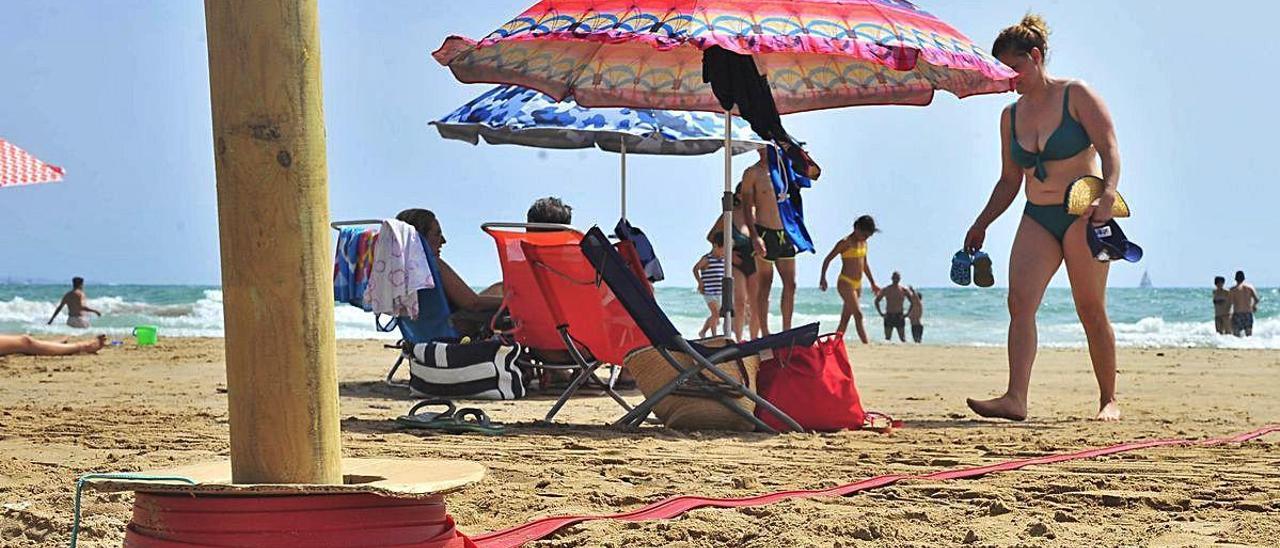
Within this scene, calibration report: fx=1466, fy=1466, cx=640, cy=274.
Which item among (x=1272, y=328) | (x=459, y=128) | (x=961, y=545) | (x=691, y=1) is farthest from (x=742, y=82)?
(x=1272, y=328)

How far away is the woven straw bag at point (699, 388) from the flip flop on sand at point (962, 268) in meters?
1.36

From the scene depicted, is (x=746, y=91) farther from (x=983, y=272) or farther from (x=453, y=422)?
(x=453, y=422)

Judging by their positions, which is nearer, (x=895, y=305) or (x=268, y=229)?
(x=268, y=229)

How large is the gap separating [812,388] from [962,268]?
4.40 feet

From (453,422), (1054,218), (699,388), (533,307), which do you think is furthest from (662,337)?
(1054,218)

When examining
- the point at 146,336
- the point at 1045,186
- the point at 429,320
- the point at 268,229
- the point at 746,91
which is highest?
the point at 746,91

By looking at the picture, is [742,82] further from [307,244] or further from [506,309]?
[307,244]

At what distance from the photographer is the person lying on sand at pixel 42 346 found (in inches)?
199

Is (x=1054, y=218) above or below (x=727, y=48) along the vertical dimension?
below

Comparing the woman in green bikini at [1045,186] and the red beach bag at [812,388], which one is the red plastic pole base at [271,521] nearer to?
the red beach bag at [812,388]

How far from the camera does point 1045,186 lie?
21.4ft

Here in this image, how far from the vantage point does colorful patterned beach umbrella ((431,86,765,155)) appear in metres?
11.3

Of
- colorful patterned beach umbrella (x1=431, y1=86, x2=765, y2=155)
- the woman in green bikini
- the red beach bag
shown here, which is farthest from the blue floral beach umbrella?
the red beach bag

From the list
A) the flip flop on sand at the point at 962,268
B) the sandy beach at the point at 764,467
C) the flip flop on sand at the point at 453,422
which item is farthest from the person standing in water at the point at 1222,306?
the flip flop on sand at the point at 453,422
